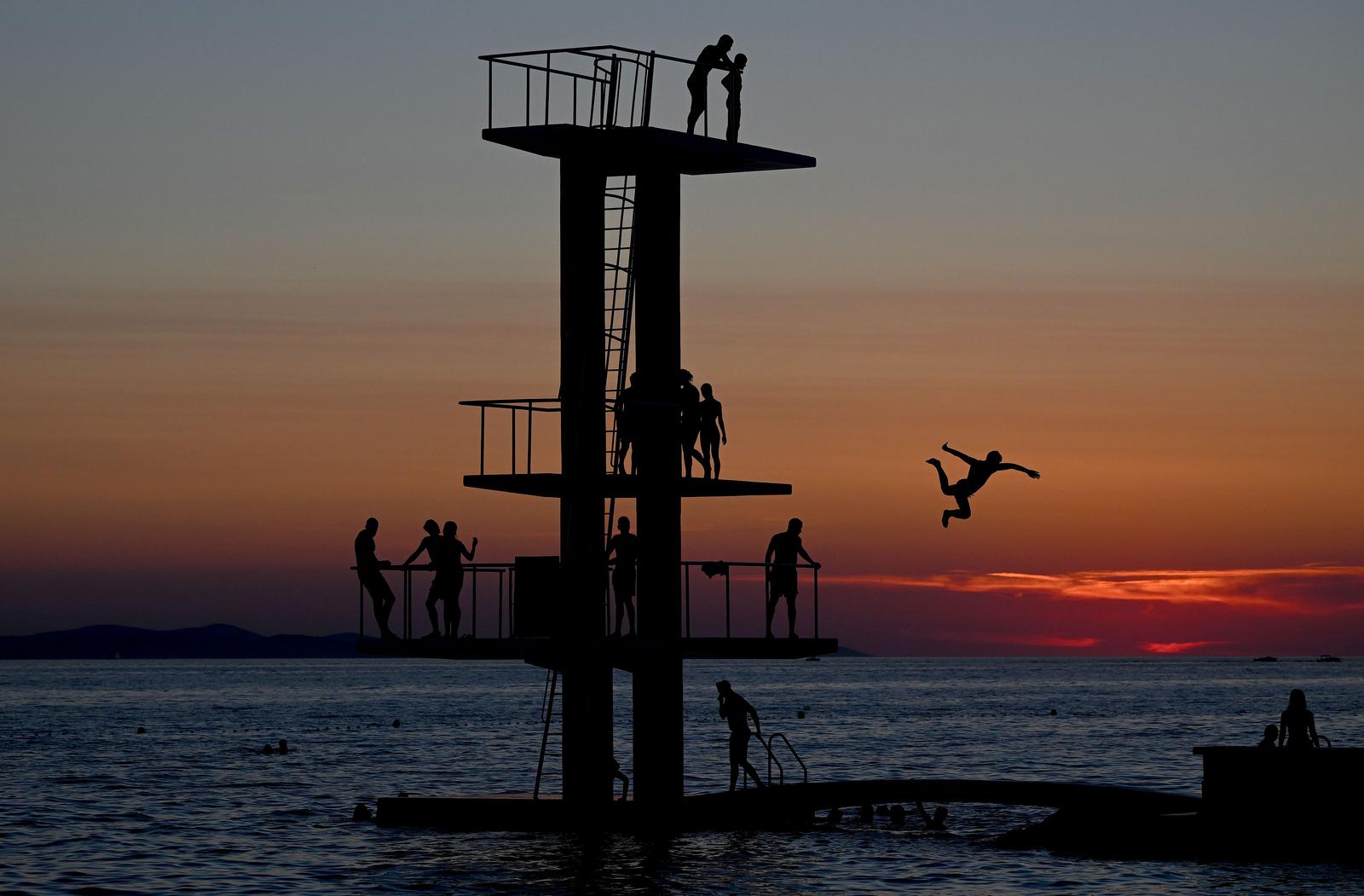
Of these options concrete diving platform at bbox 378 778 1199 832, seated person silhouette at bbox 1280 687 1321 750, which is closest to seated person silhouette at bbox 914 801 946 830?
concrete diving platform at bbox 378 778 1199 832

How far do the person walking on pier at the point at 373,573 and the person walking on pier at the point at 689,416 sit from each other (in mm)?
5002

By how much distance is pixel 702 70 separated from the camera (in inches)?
1206

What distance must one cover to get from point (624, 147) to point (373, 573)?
773 cm

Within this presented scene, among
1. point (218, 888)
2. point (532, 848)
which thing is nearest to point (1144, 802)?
point (532, 848)

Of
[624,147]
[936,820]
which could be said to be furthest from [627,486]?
[936,820]

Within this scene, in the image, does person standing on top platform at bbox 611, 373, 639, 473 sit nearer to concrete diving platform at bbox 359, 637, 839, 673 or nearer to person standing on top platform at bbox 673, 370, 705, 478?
person standing on top platform at bbox 673, 370, 705, 478

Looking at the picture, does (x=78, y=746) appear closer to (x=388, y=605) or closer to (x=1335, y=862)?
(x=388, y=605)

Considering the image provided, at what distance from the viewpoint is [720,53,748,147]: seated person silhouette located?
3064 centimetres

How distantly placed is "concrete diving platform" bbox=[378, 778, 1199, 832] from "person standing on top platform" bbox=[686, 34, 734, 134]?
11076mm

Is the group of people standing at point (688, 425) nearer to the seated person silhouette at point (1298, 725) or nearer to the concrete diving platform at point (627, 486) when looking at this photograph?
the concrete diving platform at point (627, 486)

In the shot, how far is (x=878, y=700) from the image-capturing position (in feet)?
488

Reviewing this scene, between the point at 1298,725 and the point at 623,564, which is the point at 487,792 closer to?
the point at 623,564

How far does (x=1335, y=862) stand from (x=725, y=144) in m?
14.7

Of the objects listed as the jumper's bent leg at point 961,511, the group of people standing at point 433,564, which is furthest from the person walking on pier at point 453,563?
the jumper's bent leg at point 961,511
